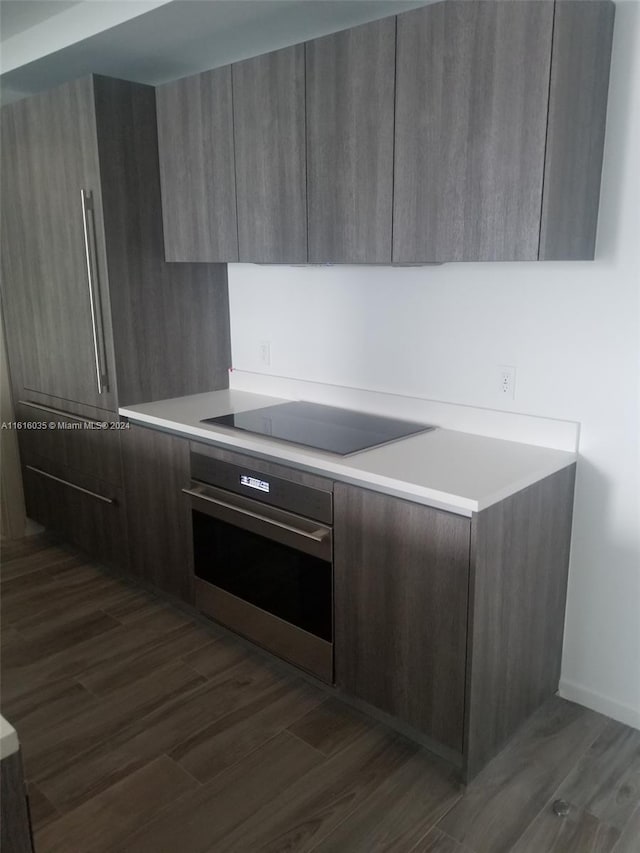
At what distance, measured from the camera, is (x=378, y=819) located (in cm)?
183

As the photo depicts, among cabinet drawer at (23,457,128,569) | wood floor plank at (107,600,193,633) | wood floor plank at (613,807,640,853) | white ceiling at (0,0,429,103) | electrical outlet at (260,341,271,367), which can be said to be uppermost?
white ceiling at (0,0,429,103)

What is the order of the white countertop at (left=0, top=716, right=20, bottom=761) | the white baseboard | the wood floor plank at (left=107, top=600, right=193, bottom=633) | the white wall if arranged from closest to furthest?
the white countertop at (left=0, top=716, right=20, bottom=761) < the white wall < the white baseboard < the wood floor plank at (left=107, top=600, right=193, bottom=633)

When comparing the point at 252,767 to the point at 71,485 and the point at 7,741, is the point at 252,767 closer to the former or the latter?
the point at 7,741

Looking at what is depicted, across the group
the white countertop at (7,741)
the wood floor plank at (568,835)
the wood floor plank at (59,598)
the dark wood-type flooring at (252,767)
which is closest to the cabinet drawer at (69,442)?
the wood floor plank at (59,598)

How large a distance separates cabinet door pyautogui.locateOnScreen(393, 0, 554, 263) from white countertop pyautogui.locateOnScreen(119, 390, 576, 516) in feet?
2.00

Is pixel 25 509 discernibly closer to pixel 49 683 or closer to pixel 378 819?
pixel 49 683

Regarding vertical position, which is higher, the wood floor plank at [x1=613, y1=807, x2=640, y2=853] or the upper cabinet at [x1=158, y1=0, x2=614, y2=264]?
the upper cabinet at [x1=158, y1=0, x2=614, y2=264]

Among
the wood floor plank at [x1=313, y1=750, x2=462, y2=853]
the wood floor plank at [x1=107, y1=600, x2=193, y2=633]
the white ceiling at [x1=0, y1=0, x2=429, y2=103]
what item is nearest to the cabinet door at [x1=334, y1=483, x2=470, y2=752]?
the wood floor plank at [x1=313, y1=750, x2=462, y2=853]

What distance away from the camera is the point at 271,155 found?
2.38 metres

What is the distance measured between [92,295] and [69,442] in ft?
2.66

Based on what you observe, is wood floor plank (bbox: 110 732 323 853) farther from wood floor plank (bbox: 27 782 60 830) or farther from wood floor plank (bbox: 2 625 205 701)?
wood floor plank (bbox: 2 625 205 701)

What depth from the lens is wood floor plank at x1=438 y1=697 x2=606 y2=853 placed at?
1.79 m

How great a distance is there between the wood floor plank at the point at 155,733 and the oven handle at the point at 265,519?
0.62 metres

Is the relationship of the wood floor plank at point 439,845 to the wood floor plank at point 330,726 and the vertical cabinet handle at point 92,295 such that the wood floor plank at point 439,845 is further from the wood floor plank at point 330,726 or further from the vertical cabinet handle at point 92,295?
the vertical cabinet handle at point 92,295
